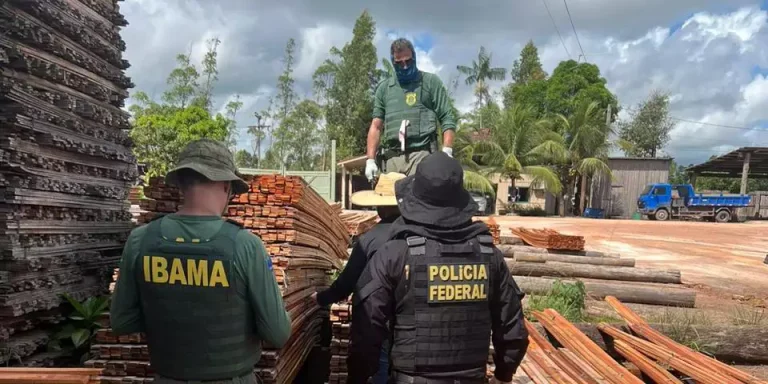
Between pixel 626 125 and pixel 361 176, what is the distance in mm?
26678

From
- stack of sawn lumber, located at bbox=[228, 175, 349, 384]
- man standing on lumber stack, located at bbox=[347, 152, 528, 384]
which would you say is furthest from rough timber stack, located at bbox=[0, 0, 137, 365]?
man standing on lumber stack, located at bbox=[347, 152, 528, 384]

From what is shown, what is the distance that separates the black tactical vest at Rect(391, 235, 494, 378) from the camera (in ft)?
7.64

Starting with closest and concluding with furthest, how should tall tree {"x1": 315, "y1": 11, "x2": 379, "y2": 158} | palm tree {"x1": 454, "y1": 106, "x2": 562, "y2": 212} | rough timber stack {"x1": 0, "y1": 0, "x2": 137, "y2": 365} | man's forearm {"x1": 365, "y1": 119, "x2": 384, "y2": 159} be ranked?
rough timber stack {"x1": 0, "y1": 0, "x2": 137, "y2": 365} → man's forearm {"x1": 365, "y1": 119, "x2": 384, "y2": 159} → palm tree {"x1": 454, "y1": 106, "x2": 562, "y2": 212} → tall tree {"x1": 315, "y1": 11, "x2": 379, "y2": 158}

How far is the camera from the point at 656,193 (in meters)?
26.2

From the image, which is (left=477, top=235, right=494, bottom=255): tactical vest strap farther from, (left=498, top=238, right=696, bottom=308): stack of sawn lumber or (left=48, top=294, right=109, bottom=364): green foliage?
(left=498, top=238, right=696, bottom=308): stack of sawn lumber

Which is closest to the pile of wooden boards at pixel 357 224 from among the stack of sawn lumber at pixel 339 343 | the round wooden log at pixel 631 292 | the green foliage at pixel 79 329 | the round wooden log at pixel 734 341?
the round wooden log at pixel 631 292

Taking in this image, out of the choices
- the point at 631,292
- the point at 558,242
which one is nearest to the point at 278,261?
the point at 631,292

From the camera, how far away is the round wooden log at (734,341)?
16.4 feet

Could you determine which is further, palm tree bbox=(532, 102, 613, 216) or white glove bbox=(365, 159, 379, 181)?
palm tree bbox=(532, 102, 613, 216)

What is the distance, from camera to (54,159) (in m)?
3.70

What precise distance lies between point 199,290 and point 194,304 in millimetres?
68

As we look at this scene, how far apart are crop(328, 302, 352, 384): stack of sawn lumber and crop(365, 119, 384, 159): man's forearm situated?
5.76ft

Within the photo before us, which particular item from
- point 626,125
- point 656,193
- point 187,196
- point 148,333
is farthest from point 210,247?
point 626,125

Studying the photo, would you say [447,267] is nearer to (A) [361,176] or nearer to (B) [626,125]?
(A) [361,176]
